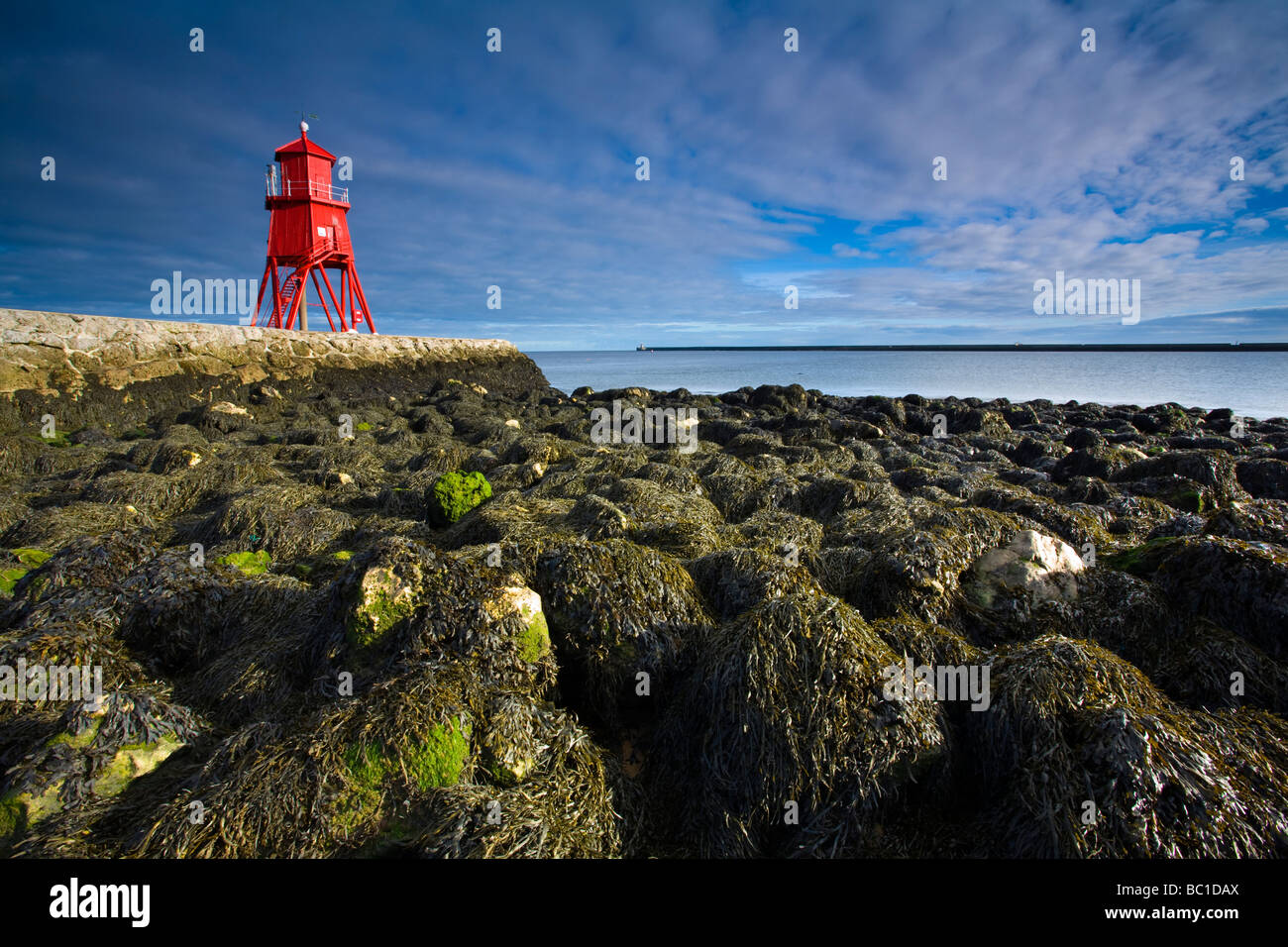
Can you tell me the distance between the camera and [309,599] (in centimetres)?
388

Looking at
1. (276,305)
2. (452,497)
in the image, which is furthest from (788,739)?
(276,305)

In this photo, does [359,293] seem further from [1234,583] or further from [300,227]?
[1234,583]

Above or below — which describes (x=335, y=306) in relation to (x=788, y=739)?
above

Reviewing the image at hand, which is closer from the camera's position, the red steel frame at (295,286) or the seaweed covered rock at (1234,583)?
the seaweed covered rock at (1234,583)

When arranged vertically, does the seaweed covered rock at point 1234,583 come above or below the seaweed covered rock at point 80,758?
above

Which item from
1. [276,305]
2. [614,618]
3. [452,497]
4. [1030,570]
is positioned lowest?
[614,618]

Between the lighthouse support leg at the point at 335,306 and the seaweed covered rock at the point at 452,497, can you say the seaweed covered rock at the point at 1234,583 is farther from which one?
the lighthouse support leg at the point at 335,306

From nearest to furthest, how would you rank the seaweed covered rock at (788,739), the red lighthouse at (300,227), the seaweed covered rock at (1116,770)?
the seaweed covered rock at (1116,770) < the seaweed covered rock at (788,739) < the red lighthouse at (300,227)

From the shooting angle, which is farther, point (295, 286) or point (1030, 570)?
point (295, 286)

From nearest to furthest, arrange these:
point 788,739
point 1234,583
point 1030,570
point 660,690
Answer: point 788,739 → point 660,690 → point 1234,583 → point 1030,570

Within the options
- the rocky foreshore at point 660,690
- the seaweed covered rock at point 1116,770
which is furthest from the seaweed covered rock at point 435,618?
the seaweed covered rock at point 1116,770
